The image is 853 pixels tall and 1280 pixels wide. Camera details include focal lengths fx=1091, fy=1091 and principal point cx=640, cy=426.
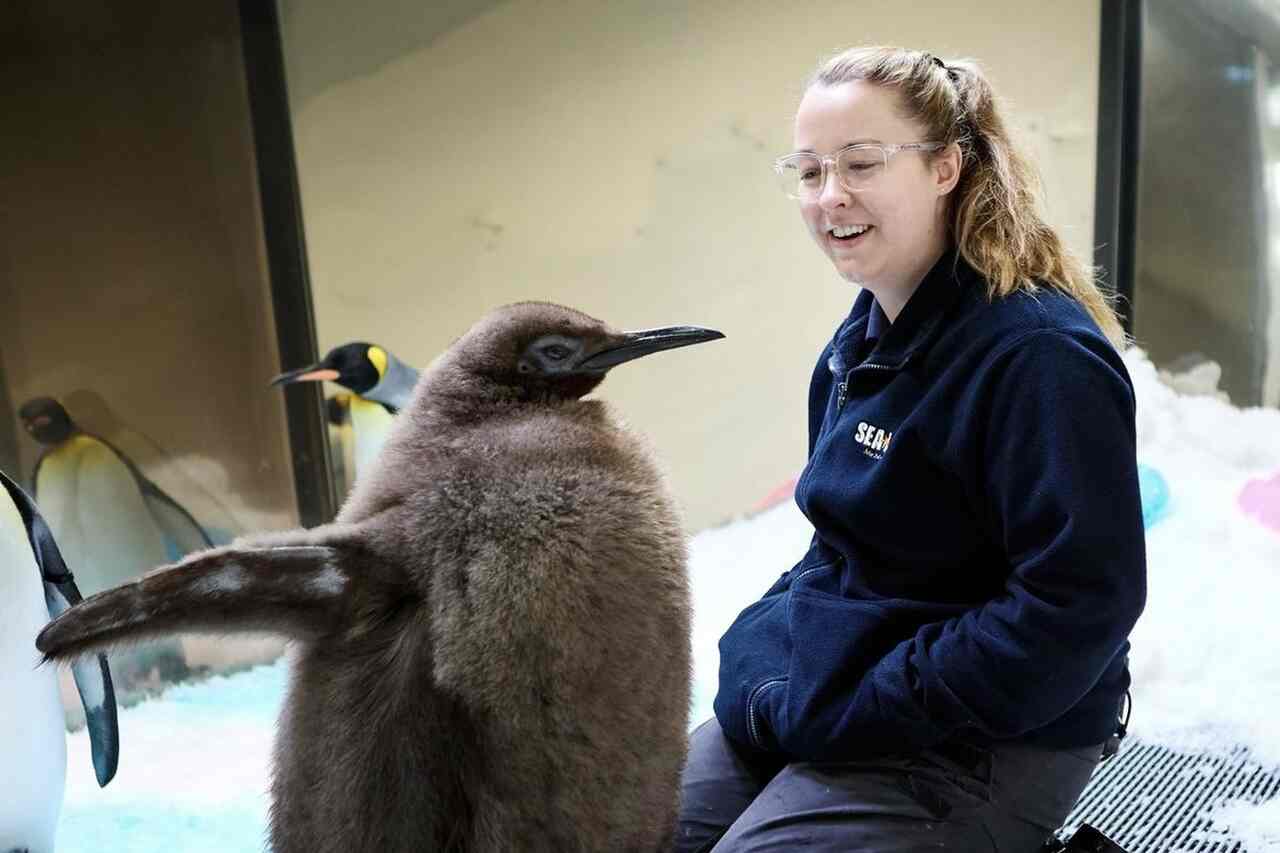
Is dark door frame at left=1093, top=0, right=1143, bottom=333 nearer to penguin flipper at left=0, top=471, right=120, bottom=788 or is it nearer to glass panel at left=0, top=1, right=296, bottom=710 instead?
glass panel at left=0, top=1, right=296, bottom=710

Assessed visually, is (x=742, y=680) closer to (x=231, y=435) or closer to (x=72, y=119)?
(x=231, y=435)

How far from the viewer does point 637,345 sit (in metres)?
0.83

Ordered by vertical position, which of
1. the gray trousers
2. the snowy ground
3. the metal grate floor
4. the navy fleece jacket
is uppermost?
the navy fleece jacket

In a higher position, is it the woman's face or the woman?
the woman's face

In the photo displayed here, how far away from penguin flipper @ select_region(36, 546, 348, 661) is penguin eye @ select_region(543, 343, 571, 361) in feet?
0.70

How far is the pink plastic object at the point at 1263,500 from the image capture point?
2.31m

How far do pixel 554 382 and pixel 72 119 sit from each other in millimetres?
1620

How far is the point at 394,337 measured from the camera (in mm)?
2387

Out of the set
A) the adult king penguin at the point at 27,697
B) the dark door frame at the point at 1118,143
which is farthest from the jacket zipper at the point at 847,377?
the dark door frame at the point at 1118,143

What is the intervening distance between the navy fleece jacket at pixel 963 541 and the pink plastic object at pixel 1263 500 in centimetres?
152

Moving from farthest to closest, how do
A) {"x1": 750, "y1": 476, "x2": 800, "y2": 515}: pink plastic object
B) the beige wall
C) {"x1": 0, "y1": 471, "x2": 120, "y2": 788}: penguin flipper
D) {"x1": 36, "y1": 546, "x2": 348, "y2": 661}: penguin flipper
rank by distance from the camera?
{"x1": 750, "y1": 476, "x2": 800, "y2": 515}: pink plastic object, the beige wall, {"x1": 0, "y1": 471, "x2": 120, "y2": 788}: penguin flipper, {"x1": 36, "y1": 546, "x2": 348, "y2": 661}: penguin flipper

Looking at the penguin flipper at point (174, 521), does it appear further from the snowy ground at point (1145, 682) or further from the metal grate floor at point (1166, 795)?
the metal grate floor at point (1166, 795)

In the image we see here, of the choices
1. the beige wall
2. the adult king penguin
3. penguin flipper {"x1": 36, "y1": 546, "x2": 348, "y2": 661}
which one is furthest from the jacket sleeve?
the beige wall

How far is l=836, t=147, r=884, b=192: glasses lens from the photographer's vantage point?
0.97 m
